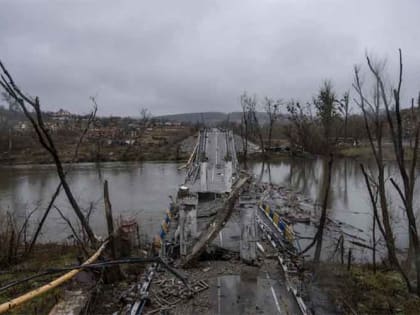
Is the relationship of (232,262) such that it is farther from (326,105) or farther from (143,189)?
(326,105)

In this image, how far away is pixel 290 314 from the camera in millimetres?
7121

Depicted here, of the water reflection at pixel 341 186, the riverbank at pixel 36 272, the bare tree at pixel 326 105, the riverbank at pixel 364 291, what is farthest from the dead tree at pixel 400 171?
the bare tree at pixel 326 105

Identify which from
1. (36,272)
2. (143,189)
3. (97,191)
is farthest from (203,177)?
(97,191)

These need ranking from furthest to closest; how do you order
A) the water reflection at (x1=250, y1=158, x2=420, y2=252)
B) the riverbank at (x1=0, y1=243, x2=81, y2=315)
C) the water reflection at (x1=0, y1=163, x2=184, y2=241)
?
1. the water reflection at (x1=0, y1=163, x2=184, y2=241)
2. the water reflection at (x1=250, y1=158, x2=420, y2=252)
3. the riverbank at (x1=0, y1=243, x2=81, y2=315)

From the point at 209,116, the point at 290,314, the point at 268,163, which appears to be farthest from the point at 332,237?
the point at 209,116

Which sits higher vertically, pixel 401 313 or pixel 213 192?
pixel 213 192

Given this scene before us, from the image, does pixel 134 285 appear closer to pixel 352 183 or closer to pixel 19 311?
pixel 19 311

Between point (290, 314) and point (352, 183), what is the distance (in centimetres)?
2334

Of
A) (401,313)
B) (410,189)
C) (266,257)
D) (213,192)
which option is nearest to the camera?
(401,313)

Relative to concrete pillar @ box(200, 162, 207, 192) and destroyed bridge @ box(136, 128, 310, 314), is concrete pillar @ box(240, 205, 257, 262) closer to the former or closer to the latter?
destroyed bridge @ box(136, 128, 310, 314)

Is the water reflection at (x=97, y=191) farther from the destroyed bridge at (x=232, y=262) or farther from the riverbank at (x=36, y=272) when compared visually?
the destroyed bridge at (x=232, y=262)

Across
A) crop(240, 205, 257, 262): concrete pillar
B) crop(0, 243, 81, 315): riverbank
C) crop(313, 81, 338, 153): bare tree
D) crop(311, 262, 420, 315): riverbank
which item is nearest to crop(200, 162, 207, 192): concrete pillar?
crop(240, 205, 257, 262): concrete pillar

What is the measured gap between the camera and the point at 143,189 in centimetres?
2781

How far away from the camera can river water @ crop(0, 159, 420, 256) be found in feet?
60.0
